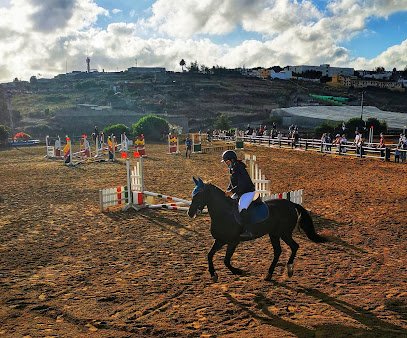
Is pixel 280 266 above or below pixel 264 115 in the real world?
below

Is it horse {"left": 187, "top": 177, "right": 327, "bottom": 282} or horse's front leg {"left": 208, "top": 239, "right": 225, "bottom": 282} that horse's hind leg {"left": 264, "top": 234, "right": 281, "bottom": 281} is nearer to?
horse {"left": 187, "top": 177, "right": 327, "bottom": 282}

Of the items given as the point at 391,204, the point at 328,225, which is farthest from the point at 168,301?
the point at 391,204

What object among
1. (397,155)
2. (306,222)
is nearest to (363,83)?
(397,155)

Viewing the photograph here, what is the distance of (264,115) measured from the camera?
89.1 metres

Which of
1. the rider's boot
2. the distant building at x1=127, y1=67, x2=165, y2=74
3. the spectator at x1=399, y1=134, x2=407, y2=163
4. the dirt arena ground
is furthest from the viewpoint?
A: the distant building at x1=127, y1=67, x2=165, y2=74

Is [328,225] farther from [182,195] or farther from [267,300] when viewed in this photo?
[182,195]

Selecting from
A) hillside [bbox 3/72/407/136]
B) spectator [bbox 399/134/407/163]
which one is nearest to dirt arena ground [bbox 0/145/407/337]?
spectator [bbox 399/134/407/163]

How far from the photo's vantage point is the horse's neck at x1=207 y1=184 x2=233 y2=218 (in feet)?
22.0

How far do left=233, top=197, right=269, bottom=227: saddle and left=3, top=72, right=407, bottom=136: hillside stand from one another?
67.7 m

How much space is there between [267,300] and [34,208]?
30.9ft

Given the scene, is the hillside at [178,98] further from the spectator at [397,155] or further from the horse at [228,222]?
the horse at [228,222]

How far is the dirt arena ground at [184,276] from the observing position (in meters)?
5.33

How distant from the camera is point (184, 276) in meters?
7.09

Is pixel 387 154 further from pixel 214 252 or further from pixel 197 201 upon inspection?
pixel 197 201
